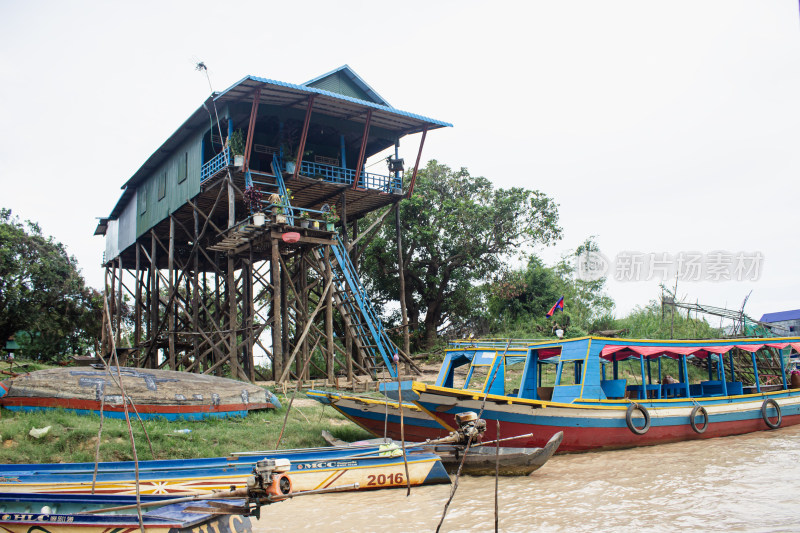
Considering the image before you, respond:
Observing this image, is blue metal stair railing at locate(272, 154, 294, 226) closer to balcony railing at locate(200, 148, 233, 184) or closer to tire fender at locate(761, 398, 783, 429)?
balcony railing at locate(200, 148, 233, 184)

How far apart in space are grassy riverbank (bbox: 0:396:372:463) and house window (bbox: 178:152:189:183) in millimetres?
10158

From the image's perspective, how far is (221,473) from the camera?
7.05m

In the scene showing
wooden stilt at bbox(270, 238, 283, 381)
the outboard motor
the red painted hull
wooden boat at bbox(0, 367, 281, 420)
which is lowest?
the red painted hull

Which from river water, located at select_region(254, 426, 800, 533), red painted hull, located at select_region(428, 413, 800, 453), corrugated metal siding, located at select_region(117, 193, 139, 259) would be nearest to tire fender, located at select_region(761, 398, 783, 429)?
red painted hull, located at select_region(428, 413, 800, 453)

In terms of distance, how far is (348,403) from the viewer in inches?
424

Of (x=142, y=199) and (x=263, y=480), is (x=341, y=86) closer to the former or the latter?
(x=142, y=199)

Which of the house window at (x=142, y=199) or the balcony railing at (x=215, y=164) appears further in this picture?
the house window at (x=142, y=199)

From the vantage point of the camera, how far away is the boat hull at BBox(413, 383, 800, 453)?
380 inches

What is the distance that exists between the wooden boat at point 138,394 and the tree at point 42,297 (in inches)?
511

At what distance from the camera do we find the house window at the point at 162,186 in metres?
20.2

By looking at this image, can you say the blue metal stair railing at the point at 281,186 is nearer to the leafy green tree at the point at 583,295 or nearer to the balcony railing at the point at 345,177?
the balcony railing at the point at 345,177

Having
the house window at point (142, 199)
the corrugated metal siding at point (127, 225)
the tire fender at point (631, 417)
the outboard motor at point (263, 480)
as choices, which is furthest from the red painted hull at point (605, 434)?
the corrugated metal siding at point (127, 225)

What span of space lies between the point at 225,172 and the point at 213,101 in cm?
190

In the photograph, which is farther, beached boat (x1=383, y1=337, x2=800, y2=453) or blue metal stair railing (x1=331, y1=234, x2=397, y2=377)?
blue metal stair railing (x1=331, y1=234, x2=397, y2=377)
